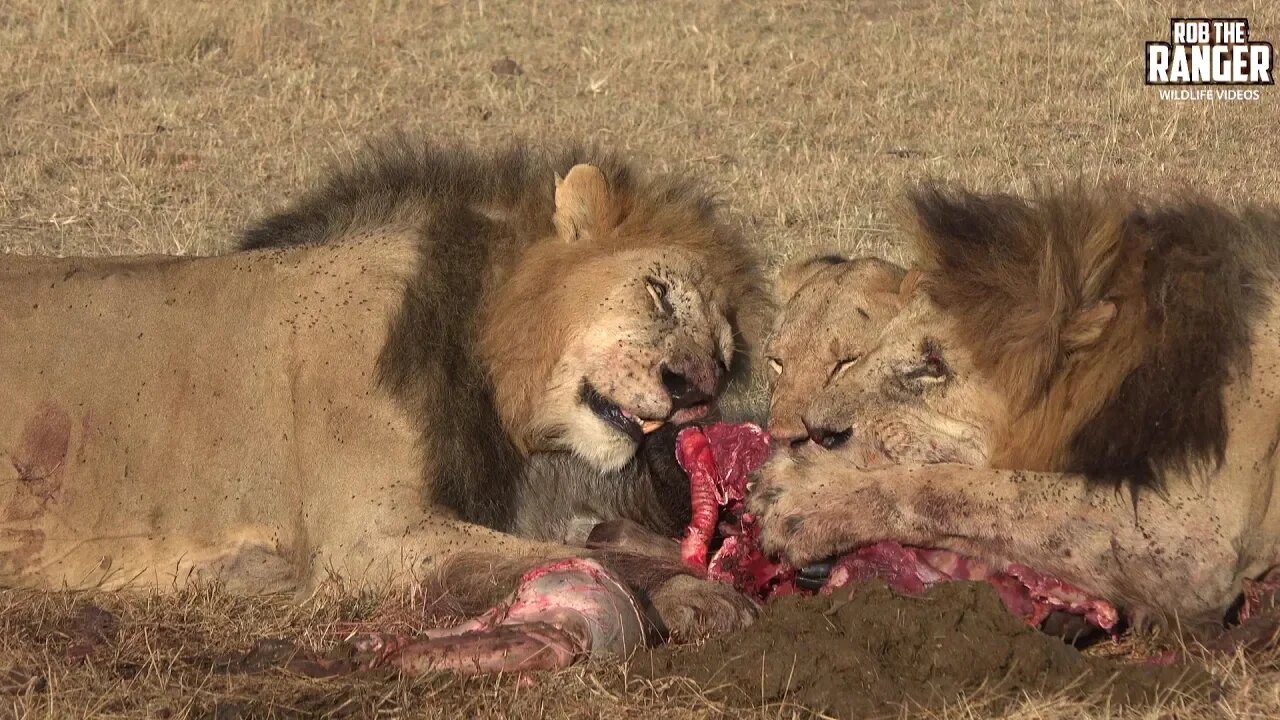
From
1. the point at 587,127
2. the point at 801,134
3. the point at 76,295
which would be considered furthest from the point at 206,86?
the point at 76,295

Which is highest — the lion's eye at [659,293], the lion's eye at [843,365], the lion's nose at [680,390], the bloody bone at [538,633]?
the lion's eye at [659,293]

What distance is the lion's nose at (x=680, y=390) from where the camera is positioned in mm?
4648

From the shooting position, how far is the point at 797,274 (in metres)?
4.81

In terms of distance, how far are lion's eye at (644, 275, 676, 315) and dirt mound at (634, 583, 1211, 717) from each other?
1076 mm

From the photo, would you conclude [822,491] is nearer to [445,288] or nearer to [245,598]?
[445,288]

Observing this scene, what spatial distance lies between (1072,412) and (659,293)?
1182mm

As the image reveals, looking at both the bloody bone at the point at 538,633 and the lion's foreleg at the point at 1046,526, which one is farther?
the lion's foreleg at the point at 1046,526

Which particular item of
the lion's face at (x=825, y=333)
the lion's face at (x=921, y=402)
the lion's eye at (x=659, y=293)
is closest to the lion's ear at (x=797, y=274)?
the lion's face at (x=825, y=333)

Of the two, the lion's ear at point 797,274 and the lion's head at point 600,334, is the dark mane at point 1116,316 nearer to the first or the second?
the lion's ear at point 797,274

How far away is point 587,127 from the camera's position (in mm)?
10227

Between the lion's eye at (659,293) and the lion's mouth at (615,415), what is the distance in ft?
0.97

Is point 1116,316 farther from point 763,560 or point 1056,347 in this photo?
point 763,560

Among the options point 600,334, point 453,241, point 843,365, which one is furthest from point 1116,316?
point 453,241

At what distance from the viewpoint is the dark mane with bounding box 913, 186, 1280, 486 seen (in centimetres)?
411
